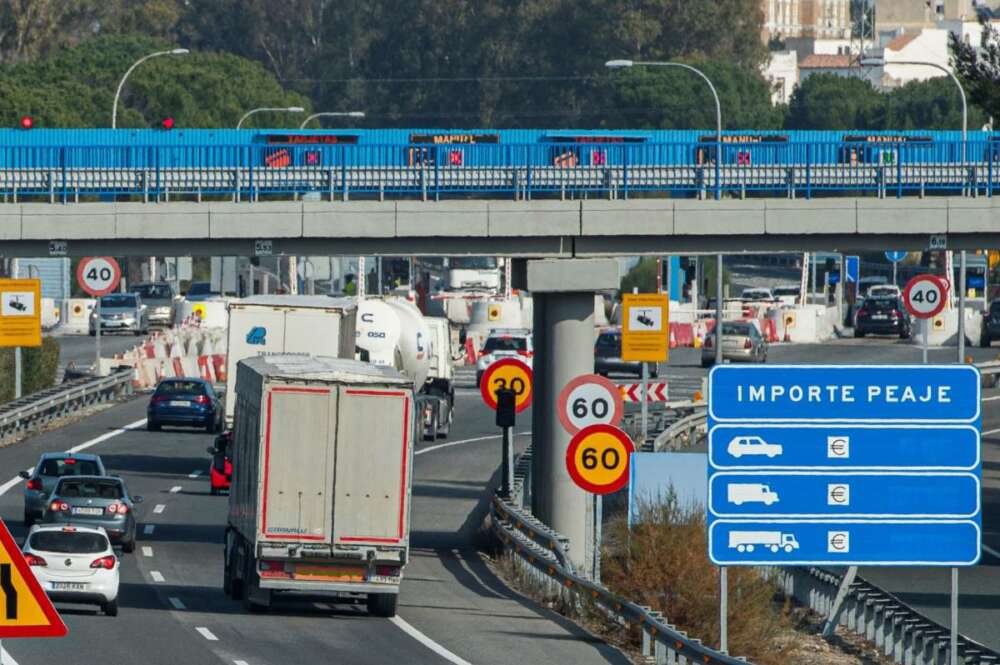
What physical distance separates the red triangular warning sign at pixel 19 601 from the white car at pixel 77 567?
1509 cm

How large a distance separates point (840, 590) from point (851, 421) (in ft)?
33.7

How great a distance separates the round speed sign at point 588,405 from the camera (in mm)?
23922

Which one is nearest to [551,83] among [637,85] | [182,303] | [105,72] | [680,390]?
[637,85]

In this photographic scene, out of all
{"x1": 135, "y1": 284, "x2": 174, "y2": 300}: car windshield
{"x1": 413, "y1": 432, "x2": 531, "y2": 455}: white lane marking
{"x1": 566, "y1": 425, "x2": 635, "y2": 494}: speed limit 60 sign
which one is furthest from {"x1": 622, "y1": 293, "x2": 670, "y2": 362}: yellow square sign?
{"x1": 135, "y1": 284, "x2": 174, "y2": 300}: car windshield

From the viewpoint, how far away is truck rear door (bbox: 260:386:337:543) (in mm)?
25422

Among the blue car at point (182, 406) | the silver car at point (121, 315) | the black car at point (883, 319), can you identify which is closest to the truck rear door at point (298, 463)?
the blue car at point (182, 406)

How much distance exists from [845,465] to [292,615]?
10.9m

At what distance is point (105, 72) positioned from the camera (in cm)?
A: 13412

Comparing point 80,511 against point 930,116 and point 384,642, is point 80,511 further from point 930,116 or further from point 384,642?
point 930,116

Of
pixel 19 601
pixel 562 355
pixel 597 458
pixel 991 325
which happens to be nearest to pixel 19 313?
pixel 562 355

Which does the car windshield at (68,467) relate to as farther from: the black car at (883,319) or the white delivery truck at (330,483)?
the black car at (883,319)

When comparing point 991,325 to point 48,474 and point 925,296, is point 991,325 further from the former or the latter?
point 48,474

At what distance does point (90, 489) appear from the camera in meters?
33.0

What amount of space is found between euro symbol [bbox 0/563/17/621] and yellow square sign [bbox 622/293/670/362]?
2825cm
